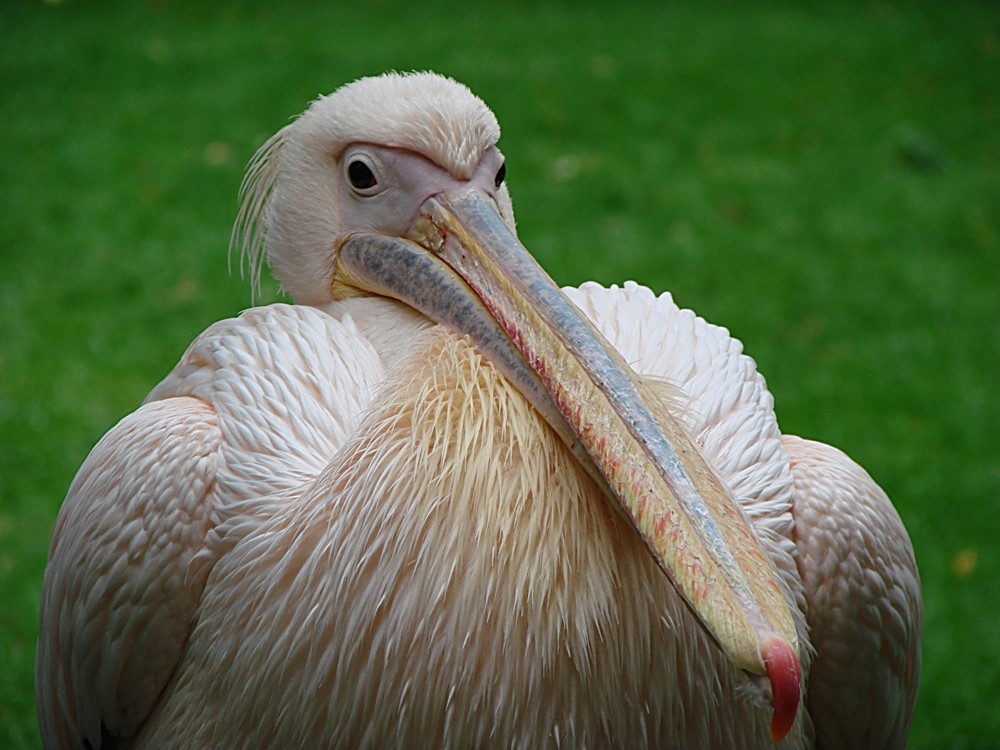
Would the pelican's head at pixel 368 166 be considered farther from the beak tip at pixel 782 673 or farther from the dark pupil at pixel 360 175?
the beak tip at pixel 782 673

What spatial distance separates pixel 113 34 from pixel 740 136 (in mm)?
4766

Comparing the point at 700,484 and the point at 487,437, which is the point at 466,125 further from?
the point at 700,484

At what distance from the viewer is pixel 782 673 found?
181 centimetres

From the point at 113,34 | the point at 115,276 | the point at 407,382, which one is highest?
the point at 113,34

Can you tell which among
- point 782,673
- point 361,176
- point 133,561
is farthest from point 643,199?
Answer: point 782,673

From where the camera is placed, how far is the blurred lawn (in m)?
5.25

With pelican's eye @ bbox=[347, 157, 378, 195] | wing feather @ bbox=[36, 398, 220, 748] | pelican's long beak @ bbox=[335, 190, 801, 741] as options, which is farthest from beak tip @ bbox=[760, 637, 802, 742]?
pelican's eye @ bbox=[347, 157, 378, 195]

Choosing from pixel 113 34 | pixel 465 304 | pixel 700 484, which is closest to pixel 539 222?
pixel 113 34

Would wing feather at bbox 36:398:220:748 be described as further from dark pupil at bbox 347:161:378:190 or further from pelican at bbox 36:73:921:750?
dark pupil at bbox 347:161:378:190

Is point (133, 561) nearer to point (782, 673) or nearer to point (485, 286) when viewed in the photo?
point (485, 286)

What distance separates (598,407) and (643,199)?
5.55m

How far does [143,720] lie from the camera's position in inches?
105

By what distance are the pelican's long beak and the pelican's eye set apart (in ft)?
0.35

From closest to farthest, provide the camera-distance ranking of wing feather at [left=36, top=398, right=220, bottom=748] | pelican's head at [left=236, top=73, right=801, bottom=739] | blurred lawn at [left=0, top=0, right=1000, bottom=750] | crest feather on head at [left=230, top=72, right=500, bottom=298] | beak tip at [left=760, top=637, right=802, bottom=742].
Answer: beak tip at [left=760, top=637, right=802, bottom=742] → pelican's head at [left=236, top=73, right=801, bottom=739] → wing feather at [left=36, top=398, right=220, bottom=748] → crest feather on head at [left=230, top=72, right=500, bottom=298] → blurred lawn at [left=0, top=0, right=1000, bottom=750]
